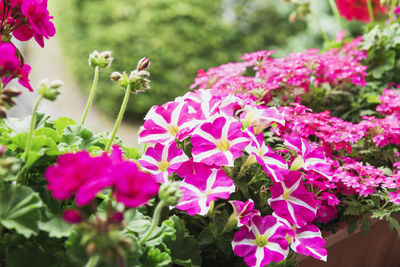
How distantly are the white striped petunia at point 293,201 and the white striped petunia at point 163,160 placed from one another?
0.63 feet

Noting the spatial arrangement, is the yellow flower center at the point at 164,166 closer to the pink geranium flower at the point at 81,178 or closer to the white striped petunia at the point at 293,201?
the white striped petunia at the point at 293,201

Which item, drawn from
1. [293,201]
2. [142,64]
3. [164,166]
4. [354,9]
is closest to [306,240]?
[293,201]

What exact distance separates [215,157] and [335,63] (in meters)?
0.79

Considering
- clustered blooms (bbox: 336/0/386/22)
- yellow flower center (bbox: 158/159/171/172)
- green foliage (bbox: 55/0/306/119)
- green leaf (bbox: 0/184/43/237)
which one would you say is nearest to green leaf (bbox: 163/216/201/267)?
yellow flower center (bbox: 158/159/171/172)

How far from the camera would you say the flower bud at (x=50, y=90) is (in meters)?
0.54

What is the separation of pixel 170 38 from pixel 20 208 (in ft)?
10.6

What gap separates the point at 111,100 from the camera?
3.96 m

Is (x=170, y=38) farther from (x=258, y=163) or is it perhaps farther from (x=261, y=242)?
(x=261, y=242)

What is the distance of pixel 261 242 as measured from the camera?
75 cm

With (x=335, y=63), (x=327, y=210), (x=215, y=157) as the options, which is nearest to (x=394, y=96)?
(x=335, y=63)

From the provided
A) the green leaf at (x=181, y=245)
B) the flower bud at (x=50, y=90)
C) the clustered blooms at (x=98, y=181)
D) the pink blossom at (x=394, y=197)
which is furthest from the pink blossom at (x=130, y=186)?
the pink blossom at (x=394, y=197)

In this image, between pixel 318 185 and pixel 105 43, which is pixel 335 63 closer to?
pixel 318 185

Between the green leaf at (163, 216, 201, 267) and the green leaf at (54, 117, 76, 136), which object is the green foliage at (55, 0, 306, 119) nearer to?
the green leaf at (54, 117, 76, 136)

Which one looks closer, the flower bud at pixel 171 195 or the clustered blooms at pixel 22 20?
the flower bud at pixel 171 195
